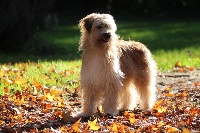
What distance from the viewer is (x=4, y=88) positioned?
29.8 ft

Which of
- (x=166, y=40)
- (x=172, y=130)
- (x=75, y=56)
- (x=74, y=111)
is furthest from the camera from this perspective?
(x=166, y=40)

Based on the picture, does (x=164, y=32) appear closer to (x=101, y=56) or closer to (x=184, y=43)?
(x=184, y=43)

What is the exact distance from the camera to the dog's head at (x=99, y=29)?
23.8ft

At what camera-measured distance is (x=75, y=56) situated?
1566 centimetres

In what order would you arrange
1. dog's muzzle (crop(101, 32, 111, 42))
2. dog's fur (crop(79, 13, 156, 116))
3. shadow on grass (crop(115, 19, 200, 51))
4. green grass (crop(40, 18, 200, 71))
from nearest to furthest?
dog's muzzle (crop(101, 32, 111, 42)) → dog's fur (crop(79, 13, 156, 116)) → green grass (crop(40, 18, 200, 71)) → shadow on grass (crop(115, 19, 200, 51))

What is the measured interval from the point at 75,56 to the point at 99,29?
8.40m

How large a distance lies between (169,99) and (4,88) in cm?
275

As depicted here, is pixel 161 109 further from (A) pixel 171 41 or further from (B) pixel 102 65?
(A) pixel 171 41

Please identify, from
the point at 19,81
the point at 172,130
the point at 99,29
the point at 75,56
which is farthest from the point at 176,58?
the point at 172,130

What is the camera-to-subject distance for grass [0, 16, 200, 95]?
418 inches

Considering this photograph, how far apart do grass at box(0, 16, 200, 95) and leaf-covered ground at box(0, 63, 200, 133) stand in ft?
0.99

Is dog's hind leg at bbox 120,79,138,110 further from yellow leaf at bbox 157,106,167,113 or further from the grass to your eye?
the grass

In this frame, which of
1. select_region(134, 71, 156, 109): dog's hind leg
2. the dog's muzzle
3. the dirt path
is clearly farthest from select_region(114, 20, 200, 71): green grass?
the dog's muzzle

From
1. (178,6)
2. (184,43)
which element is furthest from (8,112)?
(178,6)
